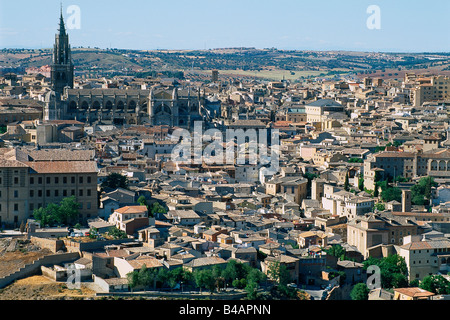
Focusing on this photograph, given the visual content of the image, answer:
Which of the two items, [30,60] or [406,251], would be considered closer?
[406,251]

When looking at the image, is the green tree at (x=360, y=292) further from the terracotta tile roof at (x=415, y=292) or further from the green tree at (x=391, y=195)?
the green tree at (x=391, y=195)

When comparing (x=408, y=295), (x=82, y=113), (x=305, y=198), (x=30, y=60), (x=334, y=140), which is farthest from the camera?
(x=30, y=60)

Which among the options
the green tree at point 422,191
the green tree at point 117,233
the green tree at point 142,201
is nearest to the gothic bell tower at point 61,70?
the green tree at point 422,191

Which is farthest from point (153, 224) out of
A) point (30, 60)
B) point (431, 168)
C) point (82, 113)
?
point (30, 60)

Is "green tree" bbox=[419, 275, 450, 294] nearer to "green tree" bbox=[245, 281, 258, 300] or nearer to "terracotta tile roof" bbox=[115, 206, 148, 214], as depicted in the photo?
"green tree" bbox=[245, 281, 258, 300]

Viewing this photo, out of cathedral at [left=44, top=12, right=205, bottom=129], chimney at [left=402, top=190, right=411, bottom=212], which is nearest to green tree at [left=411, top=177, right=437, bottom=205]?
chimney at [left=402, top=190, right=411, bottom=212]

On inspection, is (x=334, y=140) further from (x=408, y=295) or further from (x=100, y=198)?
(x=408, y=295)

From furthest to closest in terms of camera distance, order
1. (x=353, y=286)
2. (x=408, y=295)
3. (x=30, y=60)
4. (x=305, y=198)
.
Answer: (x=30, y=60) → (x=305, y=198) → (x=353, y=286) → (x=408, y=295)
